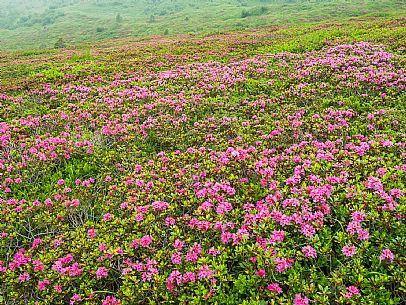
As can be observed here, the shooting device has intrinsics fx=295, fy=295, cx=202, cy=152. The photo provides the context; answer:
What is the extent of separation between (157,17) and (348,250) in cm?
11238

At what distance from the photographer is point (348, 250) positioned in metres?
4.72

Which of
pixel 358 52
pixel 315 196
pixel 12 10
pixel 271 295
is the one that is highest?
pixel 12 10

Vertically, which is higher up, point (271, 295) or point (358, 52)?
point (358, 52)

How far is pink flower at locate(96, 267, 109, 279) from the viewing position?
5.10 meters

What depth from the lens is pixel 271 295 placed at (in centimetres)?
440

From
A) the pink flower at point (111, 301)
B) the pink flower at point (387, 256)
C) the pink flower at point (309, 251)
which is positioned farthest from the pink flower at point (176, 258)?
the pink flower at point (387, 256)

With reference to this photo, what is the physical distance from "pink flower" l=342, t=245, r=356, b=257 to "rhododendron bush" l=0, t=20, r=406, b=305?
3 centimetres

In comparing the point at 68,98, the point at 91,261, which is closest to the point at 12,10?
the point at 68,98

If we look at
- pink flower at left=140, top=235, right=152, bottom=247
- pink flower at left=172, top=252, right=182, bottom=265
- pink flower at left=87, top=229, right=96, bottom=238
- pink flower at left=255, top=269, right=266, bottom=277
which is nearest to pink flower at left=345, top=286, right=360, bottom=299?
pink flower at left=255, top=269, right=266, bottom=277

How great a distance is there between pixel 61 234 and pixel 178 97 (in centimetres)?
792

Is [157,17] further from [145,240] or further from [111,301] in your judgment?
[111,301]

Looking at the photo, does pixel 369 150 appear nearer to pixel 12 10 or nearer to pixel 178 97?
pixel 178 97

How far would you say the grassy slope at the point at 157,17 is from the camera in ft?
190

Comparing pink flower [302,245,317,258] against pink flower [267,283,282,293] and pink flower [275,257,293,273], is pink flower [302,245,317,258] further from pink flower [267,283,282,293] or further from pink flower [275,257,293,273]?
pink flower [267,283,282,293]
